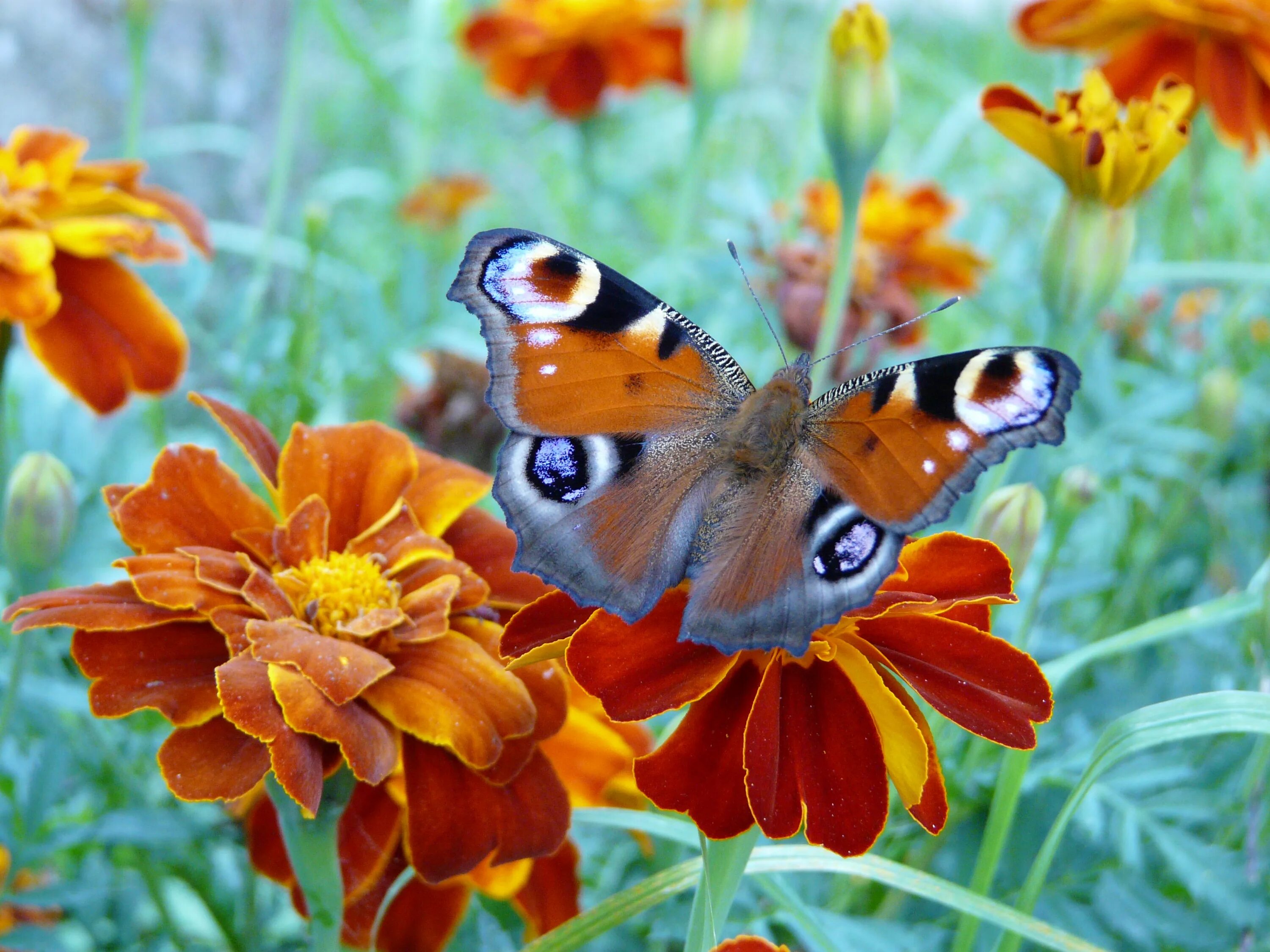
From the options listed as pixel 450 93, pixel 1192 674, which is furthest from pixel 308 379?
pixel 450 93

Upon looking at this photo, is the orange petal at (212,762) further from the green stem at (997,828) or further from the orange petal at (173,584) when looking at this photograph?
the green stem at (997,828)

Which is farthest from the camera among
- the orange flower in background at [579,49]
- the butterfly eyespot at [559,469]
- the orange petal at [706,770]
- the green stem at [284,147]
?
the orange flower in background at [579,49]

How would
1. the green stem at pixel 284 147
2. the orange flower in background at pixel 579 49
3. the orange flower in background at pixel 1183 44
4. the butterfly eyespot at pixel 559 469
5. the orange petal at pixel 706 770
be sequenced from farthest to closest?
the orange flower in background at pixel 579 49
the green stem at pixel 284 147
the orange flower in background at pixel 1183 44
the butterfly eyespot at pixel 559 469
the orange petal at pixel 706 770

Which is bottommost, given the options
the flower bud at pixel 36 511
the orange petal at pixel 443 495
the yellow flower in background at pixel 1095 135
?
the flower bud at pixel 36 511

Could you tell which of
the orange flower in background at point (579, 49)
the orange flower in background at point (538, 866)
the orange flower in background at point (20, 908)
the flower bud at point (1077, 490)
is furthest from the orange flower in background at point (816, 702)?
the orange flower in background at point (579, 49)

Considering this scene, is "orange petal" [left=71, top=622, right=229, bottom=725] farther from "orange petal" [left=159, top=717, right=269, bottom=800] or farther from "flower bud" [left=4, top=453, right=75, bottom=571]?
"flower bud" [left=4, top=453, right=75, bottom=571]

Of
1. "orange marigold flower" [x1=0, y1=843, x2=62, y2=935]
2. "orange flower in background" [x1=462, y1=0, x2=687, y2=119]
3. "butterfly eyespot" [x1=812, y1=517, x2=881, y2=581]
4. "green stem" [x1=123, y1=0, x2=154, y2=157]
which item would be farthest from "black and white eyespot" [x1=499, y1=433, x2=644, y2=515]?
"orange flower in background" [x1=462, y1=0, x2=687, y2=119]
